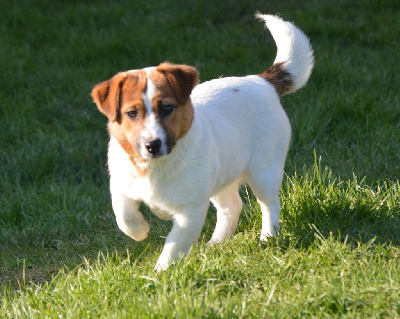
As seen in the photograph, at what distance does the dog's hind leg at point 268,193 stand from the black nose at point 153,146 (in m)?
1.15

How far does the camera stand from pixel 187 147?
175 inches

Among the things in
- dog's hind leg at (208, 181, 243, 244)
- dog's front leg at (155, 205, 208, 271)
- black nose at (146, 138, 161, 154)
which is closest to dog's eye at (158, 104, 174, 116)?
black nose at (146, 138, 161, 154)

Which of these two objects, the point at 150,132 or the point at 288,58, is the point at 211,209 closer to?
the point at 288,58

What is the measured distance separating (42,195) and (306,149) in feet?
8.04

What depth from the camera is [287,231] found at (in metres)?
4.85

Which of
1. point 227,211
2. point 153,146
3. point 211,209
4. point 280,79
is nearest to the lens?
point 153,146

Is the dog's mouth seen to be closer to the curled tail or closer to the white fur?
the white fur

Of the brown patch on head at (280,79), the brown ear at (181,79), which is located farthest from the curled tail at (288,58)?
the brown ear at (181,79)

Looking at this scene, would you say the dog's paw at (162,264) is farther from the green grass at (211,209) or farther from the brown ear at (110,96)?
the brown ear at (110,96)

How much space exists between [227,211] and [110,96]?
4.61 ft

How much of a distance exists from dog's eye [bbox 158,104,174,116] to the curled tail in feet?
4.43

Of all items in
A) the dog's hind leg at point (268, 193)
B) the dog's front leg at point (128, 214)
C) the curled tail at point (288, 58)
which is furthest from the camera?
the curled tail at point (288, 58)

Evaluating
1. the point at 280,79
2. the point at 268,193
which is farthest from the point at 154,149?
the point at 280,79

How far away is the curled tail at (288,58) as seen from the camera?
5430 mm
